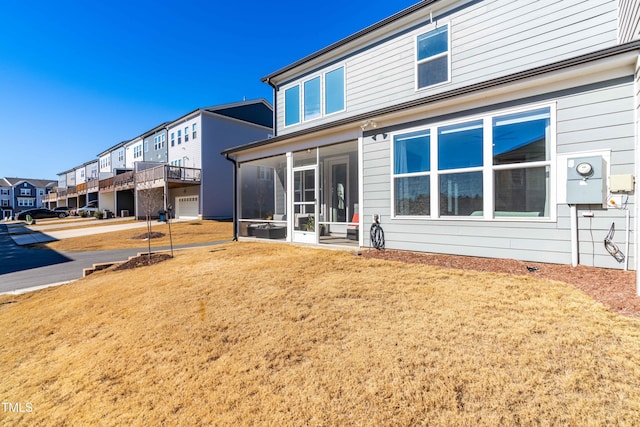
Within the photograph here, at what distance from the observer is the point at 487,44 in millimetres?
7484

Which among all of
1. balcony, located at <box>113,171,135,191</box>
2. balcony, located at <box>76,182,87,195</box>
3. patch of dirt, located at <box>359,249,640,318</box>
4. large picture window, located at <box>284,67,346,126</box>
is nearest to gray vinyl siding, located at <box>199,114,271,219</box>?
balcony, located at <box>113,171,135,191</box>

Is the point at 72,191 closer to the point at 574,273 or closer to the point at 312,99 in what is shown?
the point at 312,99

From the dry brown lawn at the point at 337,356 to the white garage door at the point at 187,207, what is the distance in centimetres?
2021

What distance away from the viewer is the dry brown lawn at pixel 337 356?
2000 mm

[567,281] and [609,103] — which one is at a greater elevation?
[609,103]

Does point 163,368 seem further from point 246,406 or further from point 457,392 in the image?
point 457,392

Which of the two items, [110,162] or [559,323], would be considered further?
[110,162]

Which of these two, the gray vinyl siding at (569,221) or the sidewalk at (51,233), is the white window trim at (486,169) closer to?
the gray vinyl siding at (569,221)

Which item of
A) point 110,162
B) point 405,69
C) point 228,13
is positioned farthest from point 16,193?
point 405,69

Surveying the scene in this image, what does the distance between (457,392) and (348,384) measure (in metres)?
0.80

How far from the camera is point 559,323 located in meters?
2.88

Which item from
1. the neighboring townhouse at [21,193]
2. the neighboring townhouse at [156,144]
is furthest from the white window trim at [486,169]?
the neighboring townhouse at [21,193]

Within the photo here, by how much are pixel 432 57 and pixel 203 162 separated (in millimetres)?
19643

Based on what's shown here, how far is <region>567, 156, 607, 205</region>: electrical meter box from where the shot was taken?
14.5 feet
